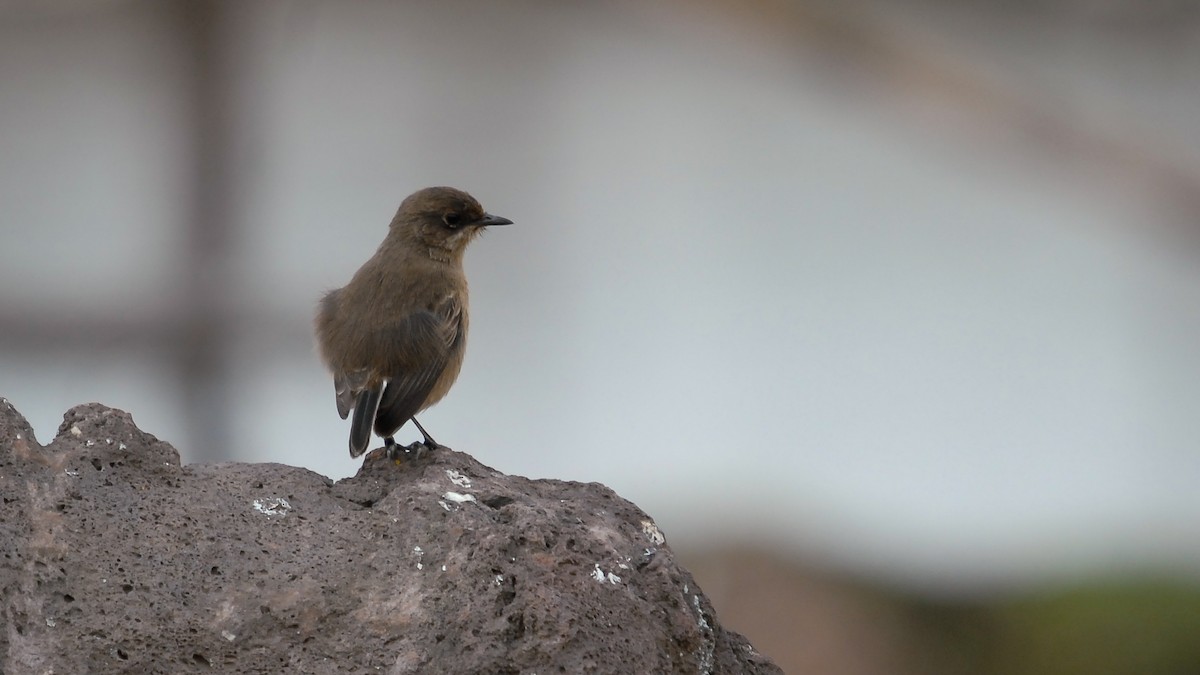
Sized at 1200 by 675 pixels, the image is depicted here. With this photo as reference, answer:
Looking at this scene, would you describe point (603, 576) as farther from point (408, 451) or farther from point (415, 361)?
point (415, 361)

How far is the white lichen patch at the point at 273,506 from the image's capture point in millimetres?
3693

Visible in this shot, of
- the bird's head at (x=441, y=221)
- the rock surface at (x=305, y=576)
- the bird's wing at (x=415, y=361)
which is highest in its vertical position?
the bird's head at (x=441, y=221)

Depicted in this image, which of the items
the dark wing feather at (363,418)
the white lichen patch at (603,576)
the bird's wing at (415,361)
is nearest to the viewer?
the white lichen patch at (603,576)

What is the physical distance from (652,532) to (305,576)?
2.66ft

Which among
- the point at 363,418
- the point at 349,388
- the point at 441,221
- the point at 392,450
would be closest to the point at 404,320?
the point at 349,388

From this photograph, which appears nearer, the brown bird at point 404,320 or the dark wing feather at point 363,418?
the dark wing feather at point 363,418

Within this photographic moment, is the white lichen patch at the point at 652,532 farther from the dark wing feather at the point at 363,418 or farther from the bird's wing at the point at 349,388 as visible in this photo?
the bird's wing at the point at 349,388

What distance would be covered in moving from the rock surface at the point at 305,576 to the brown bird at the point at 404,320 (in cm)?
74

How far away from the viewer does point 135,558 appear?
3.50 m

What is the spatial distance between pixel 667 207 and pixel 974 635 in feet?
8.63

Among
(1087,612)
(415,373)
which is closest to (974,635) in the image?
(1087,612)

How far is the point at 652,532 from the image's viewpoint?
3887mm

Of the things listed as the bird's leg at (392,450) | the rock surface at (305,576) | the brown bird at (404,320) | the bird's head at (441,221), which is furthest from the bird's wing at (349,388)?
the rock surface at (305,576)

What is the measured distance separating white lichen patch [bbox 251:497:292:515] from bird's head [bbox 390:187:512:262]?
2083mm
